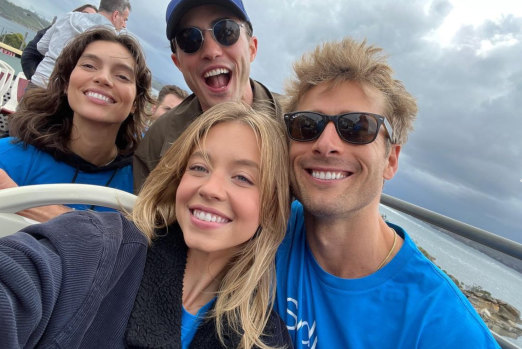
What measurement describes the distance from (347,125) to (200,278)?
3.47 feet

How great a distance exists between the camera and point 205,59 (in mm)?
2371

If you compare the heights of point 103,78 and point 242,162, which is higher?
point 103,78

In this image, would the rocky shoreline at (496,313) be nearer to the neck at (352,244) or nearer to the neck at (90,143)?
the neck at (352,244)

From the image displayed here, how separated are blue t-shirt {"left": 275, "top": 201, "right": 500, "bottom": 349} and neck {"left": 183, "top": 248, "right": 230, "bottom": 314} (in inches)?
13.7

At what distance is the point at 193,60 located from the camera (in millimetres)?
2385

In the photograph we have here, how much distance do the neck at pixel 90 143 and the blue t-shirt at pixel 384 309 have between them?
5.11ft

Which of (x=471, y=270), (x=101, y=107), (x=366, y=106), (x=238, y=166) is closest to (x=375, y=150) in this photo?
(x=366, y=106)

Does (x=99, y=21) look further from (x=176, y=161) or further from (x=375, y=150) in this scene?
(x=375, y=150)

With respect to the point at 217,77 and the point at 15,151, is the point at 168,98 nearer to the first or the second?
the point at 217,77

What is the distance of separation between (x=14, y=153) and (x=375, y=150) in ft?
7.18

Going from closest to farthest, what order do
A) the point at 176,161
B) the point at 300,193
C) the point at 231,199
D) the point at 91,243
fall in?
1. the point at 91,243
2. the point at 231,199
3. the point at 176,161
4. the point at 300,193

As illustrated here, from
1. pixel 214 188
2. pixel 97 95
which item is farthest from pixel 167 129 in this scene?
pixel 214 188

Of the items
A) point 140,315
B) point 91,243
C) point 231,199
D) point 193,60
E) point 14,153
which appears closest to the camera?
point 91,243

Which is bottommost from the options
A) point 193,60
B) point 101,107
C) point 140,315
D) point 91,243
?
point 140,315
